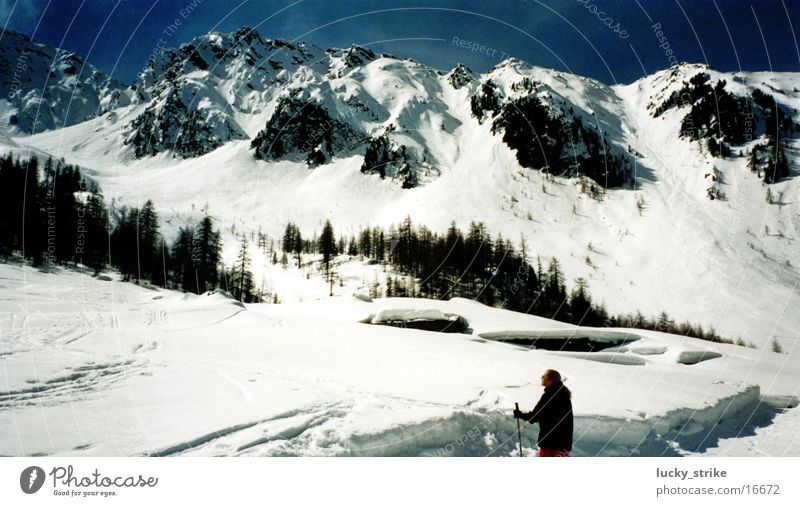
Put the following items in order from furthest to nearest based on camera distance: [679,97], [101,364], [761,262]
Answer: [679,97]
[761,262]
[101,364]

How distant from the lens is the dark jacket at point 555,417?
4.92 metres

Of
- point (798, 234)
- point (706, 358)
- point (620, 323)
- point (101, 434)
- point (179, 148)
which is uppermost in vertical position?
point (179, 148)

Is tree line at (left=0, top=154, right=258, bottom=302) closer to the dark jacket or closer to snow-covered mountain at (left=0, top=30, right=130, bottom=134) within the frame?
the dark jacket

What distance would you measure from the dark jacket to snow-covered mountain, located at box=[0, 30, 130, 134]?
14440cm

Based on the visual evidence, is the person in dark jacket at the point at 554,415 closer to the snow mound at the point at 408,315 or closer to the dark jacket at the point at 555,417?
the dark jacket at the point at 555,417

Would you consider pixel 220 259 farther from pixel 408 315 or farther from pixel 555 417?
pixel 555 417

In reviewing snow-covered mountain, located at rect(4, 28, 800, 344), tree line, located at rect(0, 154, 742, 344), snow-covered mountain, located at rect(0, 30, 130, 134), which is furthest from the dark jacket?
snow-covered mountain, located at rect(0, 30, 130, 134)

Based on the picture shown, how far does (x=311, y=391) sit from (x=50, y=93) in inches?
6688

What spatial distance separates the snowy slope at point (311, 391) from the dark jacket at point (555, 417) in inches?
60.7

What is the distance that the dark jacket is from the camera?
492cm
